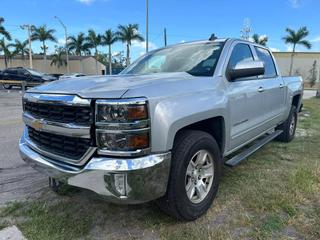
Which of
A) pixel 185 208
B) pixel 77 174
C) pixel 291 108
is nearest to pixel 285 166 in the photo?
pixel 291 108

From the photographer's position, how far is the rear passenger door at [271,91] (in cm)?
452

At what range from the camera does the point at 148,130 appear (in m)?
2.38

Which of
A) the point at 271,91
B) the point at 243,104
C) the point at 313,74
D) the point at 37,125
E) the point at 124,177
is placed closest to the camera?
the point at 124,177

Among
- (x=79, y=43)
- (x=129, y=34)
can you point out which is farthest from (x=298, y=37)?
(x=79, y=43)

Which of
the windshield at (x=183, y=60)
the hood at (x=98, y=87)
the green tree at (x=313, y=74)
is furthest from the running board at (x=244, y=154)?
the green tree at (x=313, y=74)

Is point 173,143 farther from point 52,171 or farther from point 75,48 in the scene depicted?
point 75,48

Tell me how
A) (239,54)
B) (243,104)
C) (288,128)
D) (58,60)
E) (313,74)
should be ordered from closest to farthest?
(243,104), (239,54), (288,128), (313,74), (58,60)

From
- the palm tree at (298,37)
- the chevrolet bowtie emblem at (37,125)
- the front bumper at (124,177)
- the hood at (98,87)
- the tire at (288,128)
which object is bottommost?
the tire at (288,128)

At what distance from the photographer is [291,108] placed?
6.13 metres

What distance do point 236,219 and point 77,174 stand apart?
5.32 feet

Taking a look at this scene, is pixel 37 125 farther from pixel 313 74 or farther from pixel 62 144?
pixel 313 74

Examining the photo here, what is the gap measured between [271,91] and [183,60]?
165 cm

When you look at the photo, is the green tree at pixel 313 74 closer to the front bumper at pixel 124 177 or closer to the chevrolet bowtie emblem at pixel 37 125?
the front bumper at pixel 124 177

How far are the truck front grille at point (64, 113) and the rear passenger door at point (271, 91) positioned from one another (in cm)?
281
